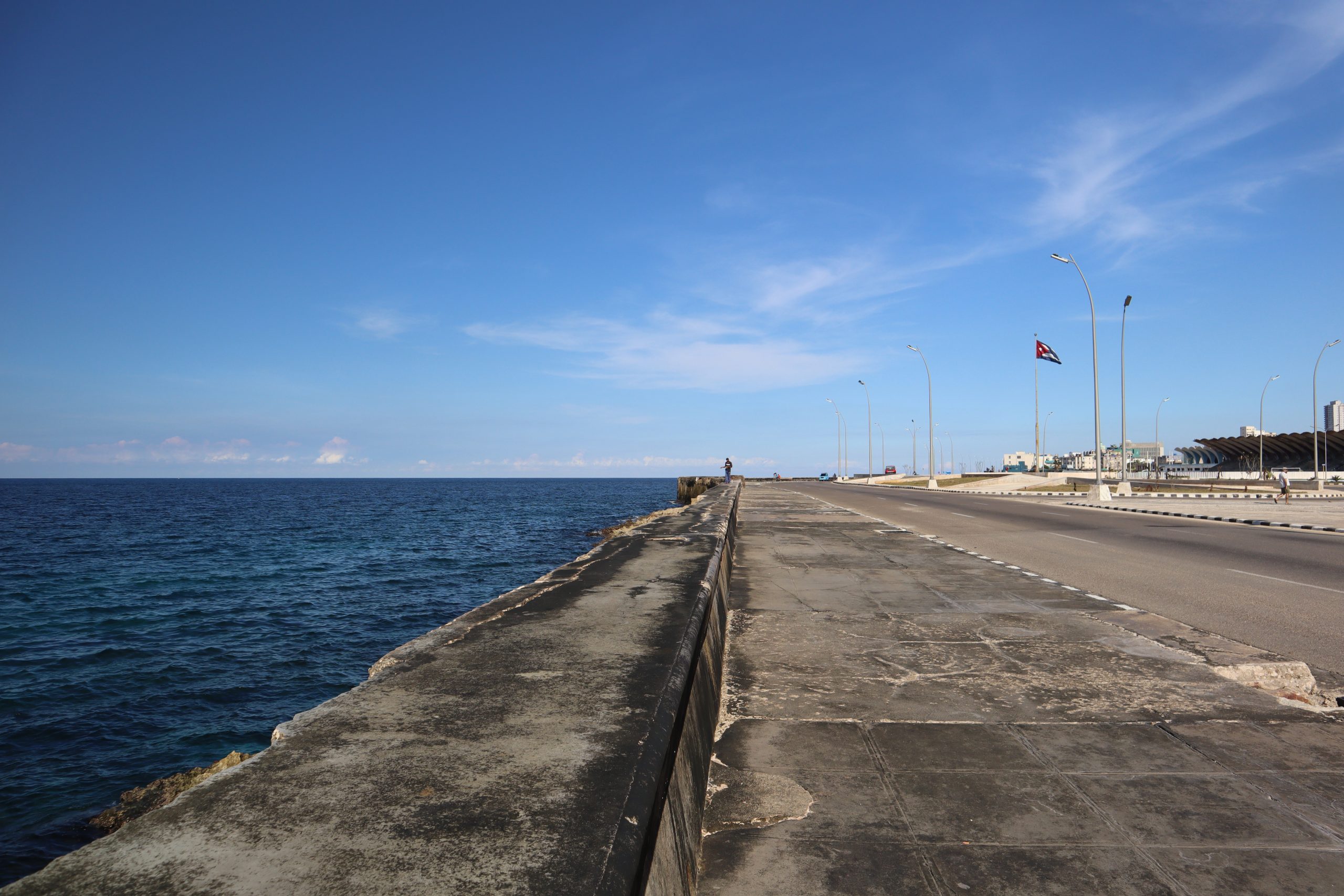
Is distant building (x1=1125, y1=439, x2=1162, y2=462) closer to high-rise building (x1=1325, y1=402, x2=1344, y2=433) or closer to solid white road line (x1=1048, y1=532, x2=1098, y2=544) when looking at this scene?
high-rise building (x1=1325, y1=402, x2=1344, y2=433)

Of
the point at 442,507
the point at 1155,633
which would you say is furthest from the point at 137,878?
the point at 442,507

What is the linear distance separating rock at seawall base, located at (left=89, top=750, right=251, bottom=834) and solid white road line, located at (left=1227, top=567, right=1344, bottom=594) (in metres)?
13.3

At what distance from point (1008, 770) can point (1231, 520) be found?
2451 centimetres

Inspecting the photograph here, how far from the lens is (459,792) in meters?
2.54

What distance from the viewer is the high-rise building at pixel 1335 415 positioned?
15975cm

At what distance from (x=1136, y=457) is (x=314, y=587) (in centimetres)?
18143

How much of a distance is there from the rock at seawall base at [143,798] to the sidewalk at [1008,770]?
17.1ft

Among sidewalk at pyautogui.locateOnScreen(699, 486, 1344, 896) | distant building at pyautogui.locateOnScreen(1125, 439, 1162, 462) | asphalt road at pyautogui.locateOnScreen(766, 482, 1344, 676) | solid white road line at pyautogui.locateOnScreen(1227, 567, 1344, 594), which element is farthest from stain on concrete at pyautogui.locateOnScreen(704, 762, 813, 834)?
distant building at pyautogui.locateOnScreen(1125, 439, 1162, 462)

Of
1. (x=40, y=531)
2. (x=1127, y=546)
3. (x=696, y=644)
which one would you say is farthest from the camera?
(x=40, y=531)

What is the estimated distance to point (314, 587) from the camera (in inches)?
895

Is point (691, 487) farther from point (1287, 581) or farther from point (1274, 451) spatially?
point (1274, 451)

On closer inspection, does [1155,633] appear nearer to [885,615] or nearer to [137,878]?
[885,615]

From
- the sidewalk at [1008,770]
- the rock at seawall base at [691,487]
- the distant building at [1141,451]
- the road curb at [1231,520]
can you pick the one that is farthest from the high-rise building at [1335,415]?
the sidewalk at [1008,770]

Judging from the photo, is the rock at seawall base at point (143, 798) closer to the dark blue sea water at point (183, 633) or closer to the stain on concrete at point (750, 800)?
the dark blue sea water at point (183, 633)
